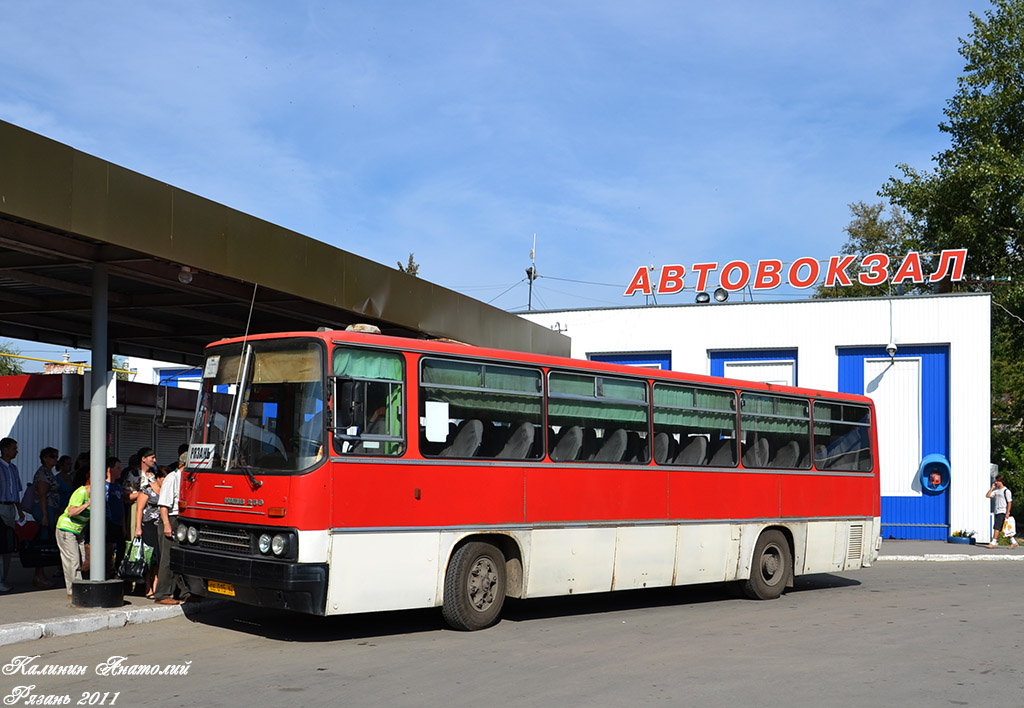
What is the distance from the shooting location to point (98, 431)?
11648 mm

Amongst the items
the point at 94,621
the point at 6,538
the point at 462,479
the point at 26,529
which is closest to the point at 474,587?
the point at 462,479

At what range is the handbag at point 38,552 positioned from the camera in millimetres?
13164

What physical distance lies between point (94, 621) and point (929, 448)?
70.8 ft

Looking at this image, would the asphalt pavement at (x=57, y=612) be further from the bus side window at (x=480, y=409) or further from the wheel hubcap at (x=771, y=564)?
the wheel hubcap at (x=771, y=564)

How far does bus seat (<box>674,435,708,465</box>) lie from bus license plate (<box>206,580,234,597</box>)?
19.9ft

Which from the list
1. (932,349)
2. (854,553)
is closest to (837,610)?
(854,553)

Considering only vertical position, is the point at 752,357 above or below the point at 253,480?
above

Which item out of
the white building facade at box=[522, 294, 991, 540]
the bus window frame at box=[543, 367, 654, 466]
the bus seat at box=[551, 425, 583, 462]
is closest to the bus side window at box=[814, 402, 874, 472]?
the bus window frame at box=[543, 367, 654, 466]

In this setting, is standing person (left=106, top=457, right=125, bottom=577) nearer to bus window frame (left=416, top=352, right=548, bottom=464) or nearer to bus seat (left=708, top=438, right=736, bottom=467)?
bus window frame (left=416, top=352, right=548, bottom=464)

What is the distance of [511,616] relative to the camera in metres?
12.4

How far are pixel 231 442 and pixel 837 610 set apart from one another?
8099mm

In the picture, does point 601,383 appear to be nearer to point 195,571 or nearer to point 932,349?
point 195,571

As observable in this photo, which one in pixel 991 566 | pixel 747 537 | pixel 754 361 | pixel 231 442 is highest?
pixel 754 361

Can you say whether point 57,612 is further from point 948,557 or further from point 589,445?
point 948,557
